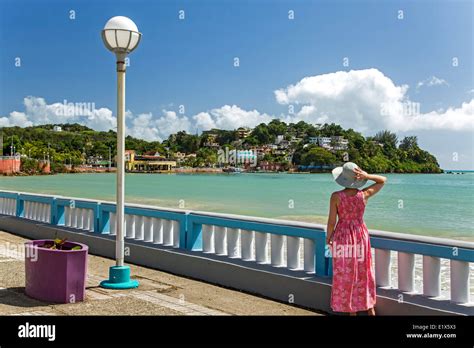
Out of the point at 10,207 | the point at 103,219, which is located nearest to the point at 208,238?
the point at 103,219

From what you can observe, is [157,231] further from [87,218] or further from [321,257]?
[321,257]

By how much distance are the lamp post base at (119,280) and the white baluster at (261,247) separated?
5.09ft

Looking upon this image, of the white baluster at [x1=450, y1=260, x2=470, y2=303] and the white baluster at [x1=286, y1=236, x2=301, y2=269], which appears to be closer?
the white baluster at [x1=450, y1=260, x2=470, y2=303]

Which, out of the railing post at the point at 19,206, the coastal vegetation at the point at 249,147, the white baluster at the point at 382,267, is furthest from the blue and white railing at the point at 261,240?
the coastal vegetation at the point at 249,147

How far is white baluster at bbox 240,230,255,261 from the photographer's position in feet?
23.2

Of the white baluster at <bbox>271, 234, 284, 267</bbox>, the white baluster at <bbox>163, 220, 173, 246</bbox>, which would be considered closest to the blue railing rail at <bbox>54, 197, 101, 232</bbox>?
the white baluster at <bbox>163, 220, 173, 246</bbox>

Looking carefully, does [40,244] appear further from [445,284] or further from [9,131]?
[9,131]

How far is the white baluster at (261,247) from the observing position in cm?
690

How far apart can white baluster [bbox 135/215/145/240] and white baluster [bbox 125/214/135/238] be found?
73 mm

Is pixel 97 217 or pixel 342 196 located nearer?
pixel 342 196

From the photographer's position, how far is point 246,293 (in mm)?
6770

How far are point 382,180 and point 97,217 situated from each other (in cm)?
581

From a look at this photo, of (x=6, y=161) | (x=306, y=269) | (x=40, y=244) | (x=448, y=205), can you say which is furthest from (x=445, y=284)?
(x=6, y=161)

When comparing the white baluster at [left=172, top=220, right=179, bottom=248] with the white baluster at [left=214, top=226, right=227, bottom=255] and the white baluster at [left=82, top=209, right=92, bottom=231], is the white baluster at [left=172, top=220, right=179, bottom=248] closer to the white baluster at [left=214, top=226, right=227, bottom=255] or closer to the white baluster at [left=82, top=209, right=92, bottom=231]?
the white baluster at [left=214, top=226, right=227, bottom=255]
